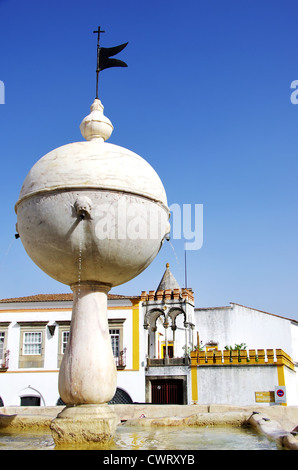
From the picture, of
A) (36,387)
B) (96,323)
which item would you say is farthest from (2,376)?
(96,323)

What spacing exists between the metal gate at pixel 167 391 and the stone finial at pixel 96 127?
71.4 feet

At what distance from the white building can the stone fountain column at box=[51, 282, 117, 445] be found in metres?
20.9

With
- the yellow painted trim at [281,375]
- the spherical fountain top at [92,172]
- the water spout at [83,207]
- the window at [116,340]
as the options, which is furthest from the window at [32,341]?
the water spout at [83,207]

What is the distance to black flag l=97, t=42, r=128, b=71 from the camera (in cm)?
716

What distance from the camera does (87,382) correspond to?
17.8 feet

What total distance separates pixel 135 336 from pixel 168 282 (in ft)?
22.5

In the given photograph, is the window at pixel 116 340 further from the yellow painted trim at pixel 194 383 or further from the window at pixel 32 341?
the yellow painted trim at pixel 194 383

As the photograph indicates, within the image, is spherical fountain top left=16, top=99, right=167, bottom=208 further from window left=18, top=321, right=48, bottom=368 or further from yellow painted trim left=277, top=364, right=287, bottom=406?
window left=18, top=321, right=48, bottom=368

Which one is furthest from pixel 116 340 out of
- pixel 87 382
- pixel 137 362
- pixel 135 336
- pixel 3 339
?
pixel 87 382

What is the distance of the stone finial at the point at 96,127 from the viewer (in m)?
6.61

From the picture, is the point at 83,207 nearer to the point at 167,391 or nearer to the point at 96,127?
the point at 96,127

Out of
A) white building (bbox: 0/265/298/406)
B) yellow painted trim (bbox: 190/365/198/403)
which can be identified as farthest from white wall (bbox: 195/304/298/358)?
yellow painted trim (bbox: 190/365/198/403)

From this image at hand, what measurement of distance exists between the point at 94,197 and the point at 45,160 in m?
0.82

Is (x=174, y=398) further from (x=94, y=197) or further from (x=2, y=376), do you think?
(x=94, y=197)
